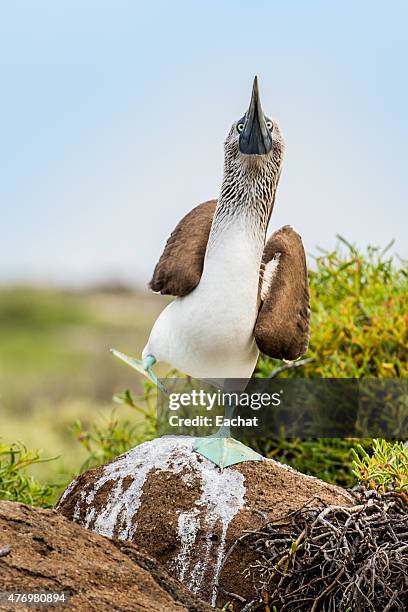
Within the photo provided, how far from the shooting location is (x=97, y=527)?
3.43 m

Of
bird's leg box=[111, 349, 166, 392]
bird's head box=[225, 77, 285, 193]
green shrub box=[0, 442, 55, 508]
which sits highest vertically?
bird's head box=[225, 77, 285, 193]

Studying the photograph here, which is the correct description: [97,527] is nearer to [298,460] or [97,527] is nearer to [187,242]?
[187,242]

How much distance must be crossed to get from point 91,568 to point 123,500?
2.14 ft

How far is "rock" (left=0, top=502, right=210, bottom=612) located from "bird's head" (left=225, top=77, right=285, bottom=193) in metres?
1.34

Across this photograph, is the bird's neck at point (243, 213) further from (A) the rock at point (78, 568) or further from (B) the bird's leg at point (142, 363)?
(A) the rock at point (78, 568)

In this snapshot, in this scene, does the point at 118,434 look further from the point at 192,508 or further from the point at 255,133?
the point at 255,133

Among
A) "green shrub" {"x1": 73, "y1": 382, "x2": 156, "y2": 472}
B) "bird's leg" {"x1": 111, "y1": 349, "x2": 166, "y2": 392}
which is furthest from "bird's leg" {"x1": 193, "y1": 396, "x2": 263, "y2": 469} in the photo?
"green shrub" {"x1": 73, "y1": 382, "x2": 156, "y2": 472}

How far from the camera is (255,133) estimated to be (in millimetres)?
3205

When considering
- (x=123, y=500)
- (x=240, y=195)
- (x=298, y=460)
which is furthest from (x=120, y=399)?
(x=240, y=195)

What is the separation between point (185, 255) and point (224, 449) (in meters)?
0.75

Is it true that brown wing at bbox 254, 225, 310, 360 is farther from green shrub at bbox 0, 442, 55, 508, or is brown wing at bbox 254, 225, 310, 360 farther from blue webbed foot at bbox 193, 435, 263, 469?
green shrub at bbox 0, 442, 55, 508

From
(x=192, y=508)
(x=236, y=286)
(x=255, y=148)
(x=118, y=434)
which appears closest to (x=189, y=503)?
(x=192, y=508)

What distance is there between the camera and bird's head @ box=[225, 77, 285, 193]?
3197mm

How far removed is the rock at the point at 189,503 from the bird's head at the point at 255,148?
107 centimetres
